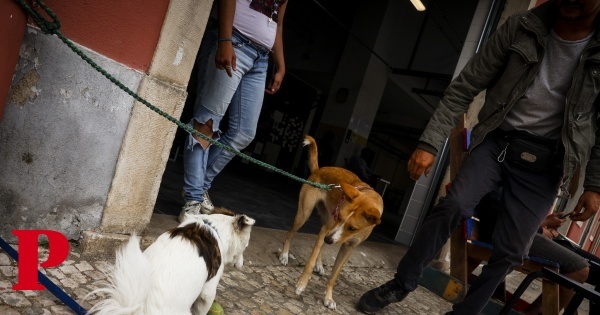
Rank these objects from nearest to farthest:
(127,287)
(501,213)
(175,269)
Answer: (127,287), (175,269), (501,213)

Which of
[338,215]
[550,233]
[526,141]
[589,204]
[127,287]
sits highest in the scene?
[526,141]

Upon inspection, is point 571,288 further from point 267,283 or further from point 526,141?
point 267,283

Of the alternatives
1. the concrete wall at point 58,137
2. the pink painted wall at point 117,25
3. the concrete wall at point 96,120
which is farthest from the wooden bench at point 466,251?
the concrete wall at point 58,137

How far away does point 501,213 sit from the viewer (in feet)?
9.22

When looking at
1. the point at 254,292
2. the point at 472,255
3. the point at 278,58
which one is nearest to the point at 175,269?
the point at 254,292

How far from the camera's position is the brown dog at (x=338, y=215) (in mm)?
2945

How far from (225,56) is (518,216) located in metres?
2.23

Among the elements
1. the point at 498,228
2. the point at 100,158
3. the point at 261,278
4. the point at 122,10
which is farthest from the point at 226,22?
the point at 498,228

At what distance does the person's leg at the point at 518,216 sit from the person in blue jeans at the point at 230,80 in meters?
1.93

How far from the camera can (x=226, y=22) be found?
270cm

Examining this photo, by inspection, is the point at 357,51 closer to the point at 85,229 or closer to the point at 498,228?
the point at 498,228

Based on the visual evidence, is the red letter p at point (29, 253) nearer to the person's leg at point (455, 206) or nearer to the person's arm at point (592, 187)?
the person's leg at point (455, 206)

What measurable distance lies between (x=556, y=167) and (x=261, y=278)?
2219mm

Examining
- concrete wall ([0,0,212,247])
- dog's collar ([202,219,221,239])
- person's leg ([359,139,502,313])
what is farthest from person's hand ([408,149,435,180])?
concrete wall ([0,0,212,247])
